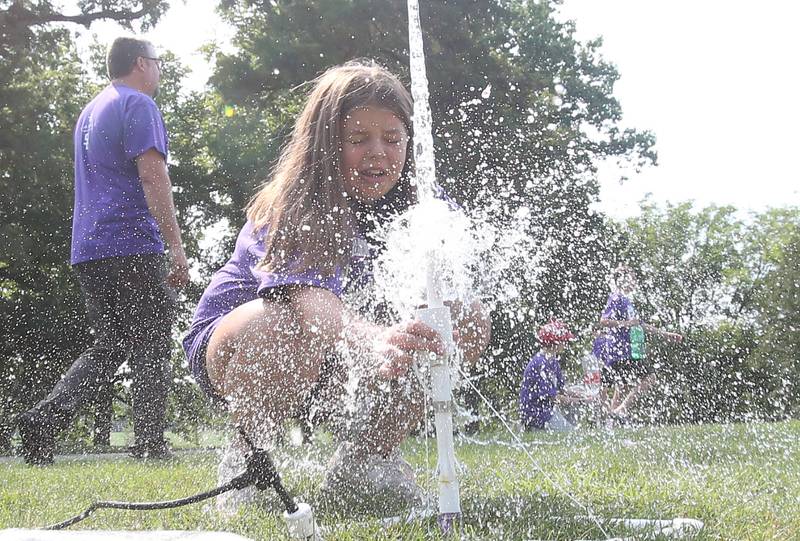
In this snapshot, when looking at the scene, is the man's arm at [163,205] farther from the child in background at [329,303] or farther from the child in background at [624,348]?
the child in background at [624,348]

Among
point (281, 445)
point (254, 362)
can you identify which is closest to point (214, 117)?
point (281, 445)

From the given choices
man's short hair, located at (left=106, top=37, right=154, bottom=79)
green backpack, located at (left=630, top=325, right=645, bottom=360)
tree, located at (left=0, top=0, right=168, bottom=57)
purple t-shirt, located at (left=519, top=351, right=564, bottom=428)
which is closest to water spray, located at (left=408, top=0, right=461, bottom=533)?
man's short hair, located at (left=106, top=37, right=154, bottom=79)

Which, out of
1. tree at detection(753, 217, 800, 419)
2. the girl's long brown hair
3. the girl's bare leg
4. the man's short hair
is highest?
the man's short hair

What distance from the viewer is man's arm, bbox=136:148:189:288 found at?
3.42m

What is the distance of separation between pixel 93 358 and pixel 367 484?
1.89m

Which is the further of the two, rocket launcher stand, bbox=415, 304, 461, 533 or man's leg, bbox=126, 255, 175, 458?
man's leg, bbox=126, 255, 175, 458

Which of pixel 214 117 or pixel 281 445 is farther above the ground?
pixel 214 117

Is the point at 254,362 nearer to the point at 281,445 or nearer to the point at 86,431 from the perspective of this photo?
the point at 281,445

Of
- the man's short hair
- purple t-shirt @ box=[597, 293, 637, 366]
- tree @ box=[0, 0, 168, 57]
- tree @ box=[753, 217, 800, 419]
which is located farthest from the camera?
tree @ box=[753, 217, 800, 419]

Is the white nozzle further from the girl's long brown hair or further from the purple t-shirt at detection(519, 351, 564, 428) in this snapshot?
the purple t-shirt at detection(519, 351, 564, 428)

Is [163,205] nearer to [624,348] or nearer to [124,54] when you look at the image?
[124,54]

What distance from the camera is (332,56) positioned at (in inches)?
506

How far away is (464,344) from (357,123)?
703 millimetres

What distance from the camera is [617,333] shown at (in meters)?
6.88
